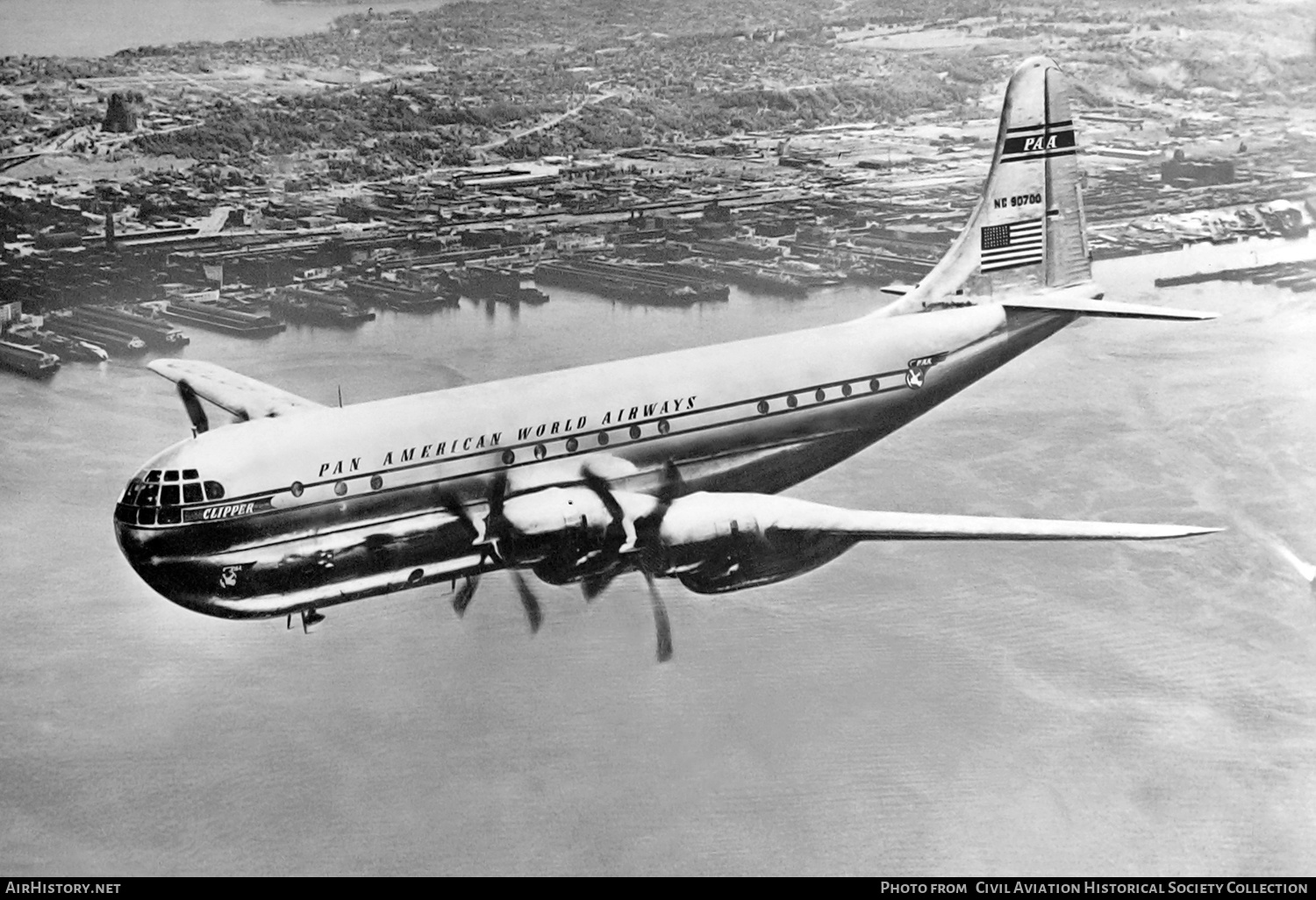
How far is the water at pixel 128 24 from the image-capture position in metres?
6.20

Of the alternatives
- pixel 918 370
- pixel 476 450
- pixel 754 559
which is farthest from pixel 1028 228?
pixel 476 450

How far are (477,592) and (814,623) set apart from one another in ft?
5.50

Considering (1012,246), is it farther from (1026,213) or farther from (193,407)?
(193,407)

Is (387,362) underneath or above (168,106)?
underneath

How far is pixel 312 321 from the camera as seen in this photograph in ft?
20.9

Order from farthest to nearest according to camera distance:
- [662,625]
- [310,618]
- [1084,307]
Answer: [1084,307] → [662,625] → [310,618]

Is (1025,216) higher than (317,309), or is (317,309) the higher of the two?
(1025,216)

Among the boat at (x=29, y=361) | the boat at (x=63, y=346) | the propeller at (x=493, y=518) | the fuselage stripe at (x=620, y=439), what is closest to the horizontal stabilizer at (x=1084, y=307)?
the fuselage stripe at (x=620, y=439)

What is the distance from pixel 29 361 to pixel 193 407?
0.95 metres

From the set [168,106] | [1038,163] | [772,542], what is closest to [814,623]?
[772,542]

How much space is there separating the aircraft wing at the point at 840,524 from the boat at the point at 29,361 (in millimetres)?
3134

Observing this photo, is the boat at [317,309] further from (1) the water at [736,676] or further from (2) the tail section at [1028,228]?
(2) the tail section at [1028,228]

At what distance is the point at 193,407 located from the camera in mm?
6012

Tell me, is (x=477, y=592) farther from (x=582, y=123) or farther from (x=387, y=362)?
(x=582, y=123)
